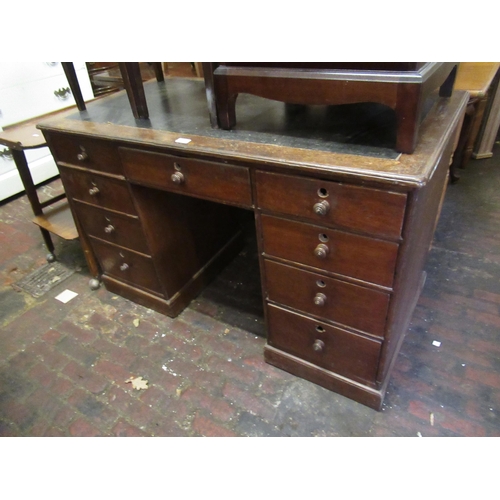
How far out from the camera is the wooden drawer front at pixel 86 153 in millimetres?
1463

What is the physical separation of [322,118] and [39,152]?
9.06ft

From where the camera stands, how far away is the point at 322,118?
4.26 feet

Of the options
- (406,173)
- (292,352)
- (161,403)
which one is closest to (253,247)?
(292,352)

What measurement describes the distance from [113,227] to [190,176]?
2.12 ft

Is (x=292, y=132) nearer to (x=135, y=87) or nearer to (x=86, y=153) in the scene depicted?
A: (x=135, y=87)

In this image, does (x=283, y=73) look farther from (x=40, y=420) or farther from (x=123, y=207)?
(x=40, y=420)

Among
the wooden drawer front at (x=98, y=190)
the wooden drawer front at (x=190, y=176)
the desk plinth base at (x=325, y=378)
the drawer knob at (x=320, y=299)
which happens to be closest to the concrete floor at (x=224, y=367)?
the desk plinth base at (x=325, y=378)

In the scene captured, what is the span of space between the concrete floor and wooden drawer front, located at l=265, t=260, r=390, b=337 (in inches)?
15.4

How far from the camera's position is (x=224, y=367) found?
1.62m

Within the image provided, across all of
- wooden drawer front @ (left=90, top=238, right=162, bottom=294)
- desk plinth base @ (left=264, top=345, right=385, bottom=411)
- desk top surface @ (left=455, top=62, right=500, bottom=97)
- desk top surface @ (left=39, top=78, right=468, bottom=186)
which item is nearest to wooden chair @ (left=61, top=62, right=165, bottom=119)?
desk top surface @ (left=39, top=78, right=468, bottom=186)

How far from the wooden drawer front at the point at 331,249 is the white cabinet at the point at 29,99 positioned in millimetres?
2661

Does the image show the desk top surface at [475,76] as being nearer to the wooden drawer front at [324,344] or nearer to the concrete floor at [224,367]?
the concrete floor at [224,367]

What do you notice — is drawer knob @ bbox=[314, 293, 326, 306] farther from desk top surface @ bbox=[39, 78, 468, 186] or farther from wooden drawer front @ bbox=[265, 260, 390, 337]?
desk top surface @ bbox=[39, 78, 468, 186]

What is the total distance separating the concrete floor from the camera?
4.60ft
